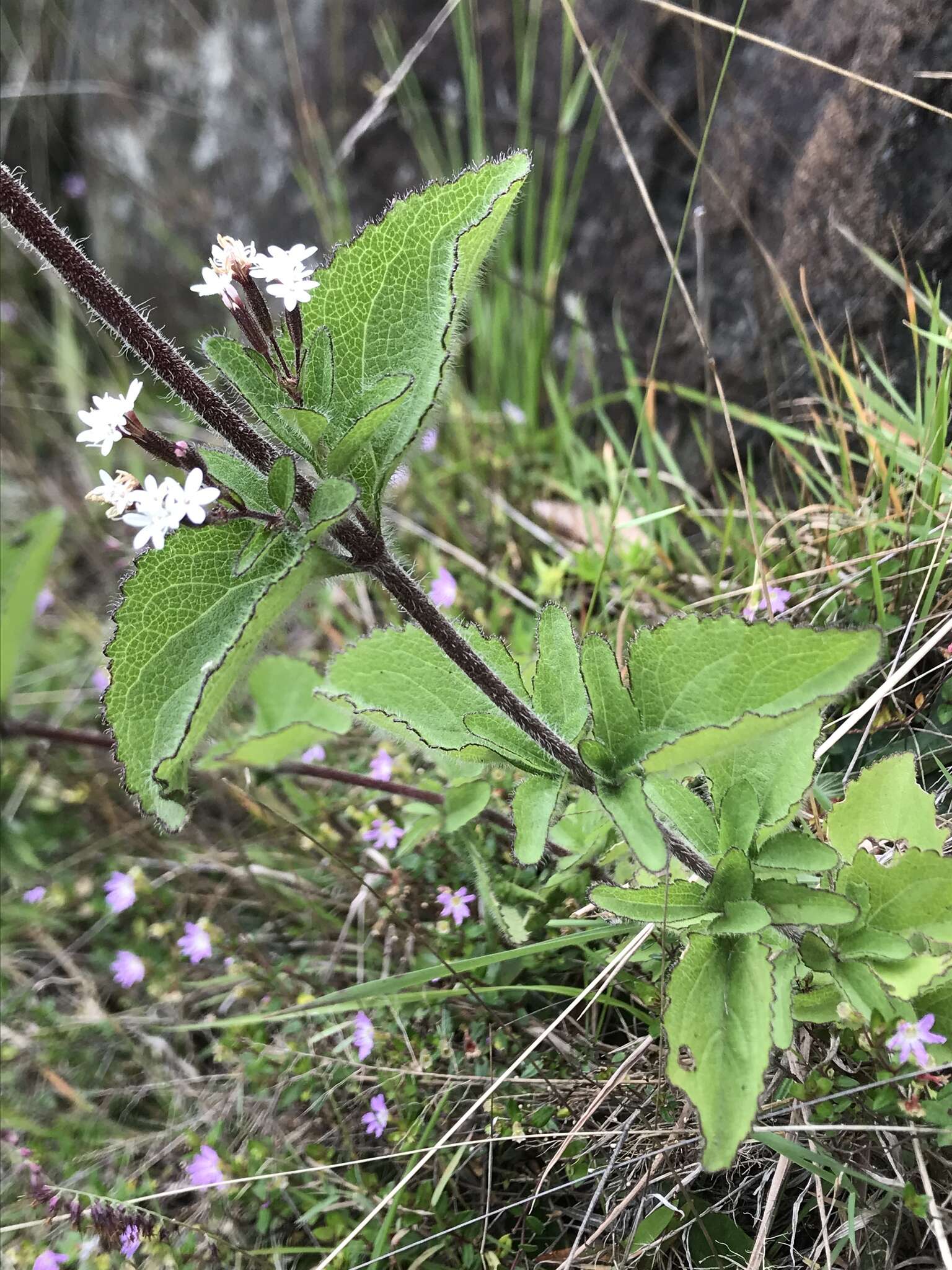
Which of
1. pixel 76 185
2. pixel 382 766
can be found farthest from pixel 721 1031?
pixel 76 185

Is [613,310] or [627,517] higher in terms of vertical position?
[613,310]

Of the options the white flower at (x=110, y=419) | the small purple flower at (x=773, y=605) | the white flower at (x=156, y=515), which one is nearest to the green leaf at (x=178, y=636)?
the white flower at (x=156, y=515)

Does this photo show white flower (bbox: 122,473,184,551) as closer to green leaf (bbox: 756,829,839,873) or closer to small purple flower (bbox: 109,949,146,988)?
green leaf (bbox: 756,829,839,873)

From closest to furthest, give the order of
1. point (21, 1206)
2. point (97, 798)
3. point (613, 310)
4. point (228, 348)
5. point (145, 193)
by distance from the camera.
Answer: point (228, 348) < point (21, 1206) < point (97, 798) < point (613, 310) < point (145, 193)

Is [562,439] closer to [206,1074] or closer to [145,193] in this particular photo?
[206,1074]

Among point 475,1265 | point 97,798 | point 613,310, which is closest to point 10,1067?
point 97,798
